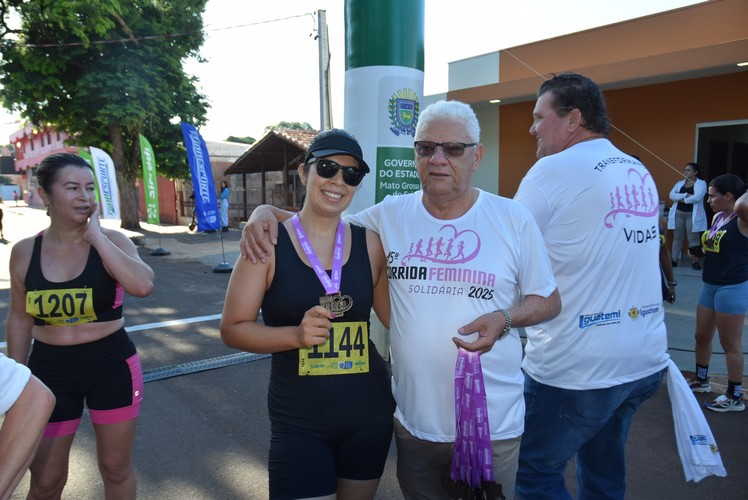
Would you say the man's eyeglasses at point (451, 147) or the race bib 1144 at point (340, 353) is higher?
the man's eyeglasses at point (451, 147)

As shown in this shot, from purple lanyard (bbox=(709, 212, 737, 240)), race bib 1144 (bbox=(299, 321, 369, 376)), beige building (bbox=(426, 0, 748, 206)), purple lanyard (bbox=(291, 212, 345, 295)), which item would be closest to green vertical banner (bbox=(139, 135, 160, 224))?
beige building (bbox=(426, 0, 748, 206))

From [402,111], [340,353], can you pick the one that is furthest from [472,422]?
[402,111]

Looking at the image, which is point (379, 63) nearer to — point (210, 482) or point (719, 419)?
point (210, 482)

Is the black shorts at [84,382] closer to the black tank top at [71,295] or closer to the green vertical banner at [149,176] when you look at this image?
the black tank top at [71,295]

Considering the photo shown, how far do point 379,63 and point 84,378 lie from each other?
3.50 metres

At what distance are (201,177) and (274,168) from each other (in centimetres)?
1197

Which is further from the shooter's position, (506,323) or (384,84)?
(384,84)

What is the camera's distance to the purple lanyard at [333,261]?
76.5 inches

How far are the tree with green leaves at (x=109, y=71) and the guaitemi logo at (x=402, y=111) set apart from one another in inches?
703

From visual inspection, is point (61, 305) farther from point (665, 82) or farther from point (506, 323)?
point (665, 82)

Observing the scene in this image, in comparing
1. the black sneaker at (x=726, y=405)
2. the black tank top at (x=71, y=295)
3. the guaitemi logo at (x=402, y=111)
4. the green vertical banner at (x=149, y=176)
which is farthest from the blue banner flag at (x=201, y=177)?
the black sneaker at (x=726, y=405)

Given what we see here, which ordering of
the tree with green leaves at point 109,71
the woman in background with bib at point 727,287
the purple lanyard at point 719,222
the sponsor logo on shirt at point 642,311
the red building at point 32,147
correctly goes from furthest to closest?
the red building at point 32,147 → the tree with green leaves at point 109,71 → the purple lanyard at point 719,222 → the woman in background with bib at point 727,287 → the sponsor logo on shirt at point 642,311

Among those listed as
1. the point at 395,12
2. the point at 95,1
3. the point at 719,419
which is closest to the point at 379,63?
the point at 395,12

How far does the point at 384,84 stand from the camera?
460 cm
